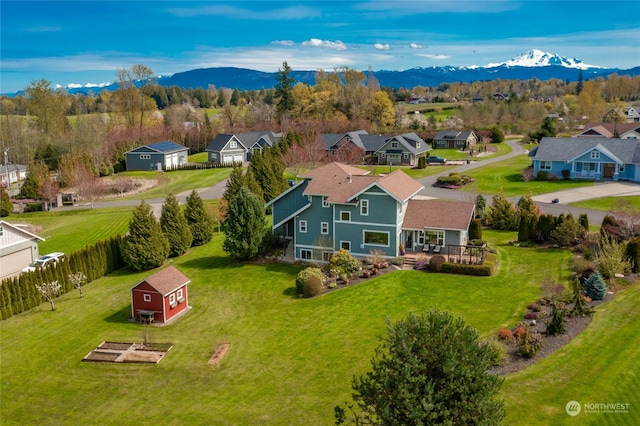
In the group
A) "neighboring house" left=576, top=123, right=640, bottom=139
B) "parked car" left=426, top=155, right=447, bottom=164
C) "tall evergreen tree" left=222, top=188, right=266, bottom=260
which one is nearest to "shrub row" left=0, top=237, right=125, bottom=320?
"tall evergreen tree" left=222, top=188, right=266, bottom=260

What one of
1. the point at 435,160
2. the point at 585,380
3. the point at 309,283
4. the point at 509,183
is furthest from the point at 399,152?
the point at 585,380

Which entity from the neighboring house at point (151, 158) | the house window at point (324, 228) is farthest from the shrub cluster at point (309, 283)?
the neighboring house at point (151, 158)

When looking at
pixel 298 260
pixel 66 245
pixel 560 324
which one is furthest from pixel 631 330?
pixel 66 245

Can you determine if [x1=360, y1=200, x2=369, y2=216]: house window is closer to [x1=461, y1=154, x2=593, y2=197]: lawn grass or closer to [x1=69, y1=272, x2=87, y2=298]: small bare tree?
[x1=69, y1=272, x2=87, y2=298]: small bare tree

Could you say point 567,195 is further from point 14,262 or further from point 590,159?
point 14,262

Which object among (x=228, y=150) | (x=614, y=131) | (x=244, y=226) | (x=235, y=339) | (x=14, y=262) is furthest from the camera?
(x=614, y=131)

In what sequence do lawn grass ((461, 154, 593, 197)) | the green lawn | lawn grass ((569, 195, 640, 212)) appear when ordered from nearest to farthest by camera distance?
lawn grass ((569, 195, 640, 212)) → the green lawn → lawn grass ((461, 154, 593, 197))

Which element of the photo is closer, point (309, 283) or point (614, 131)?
point (309, 283)
